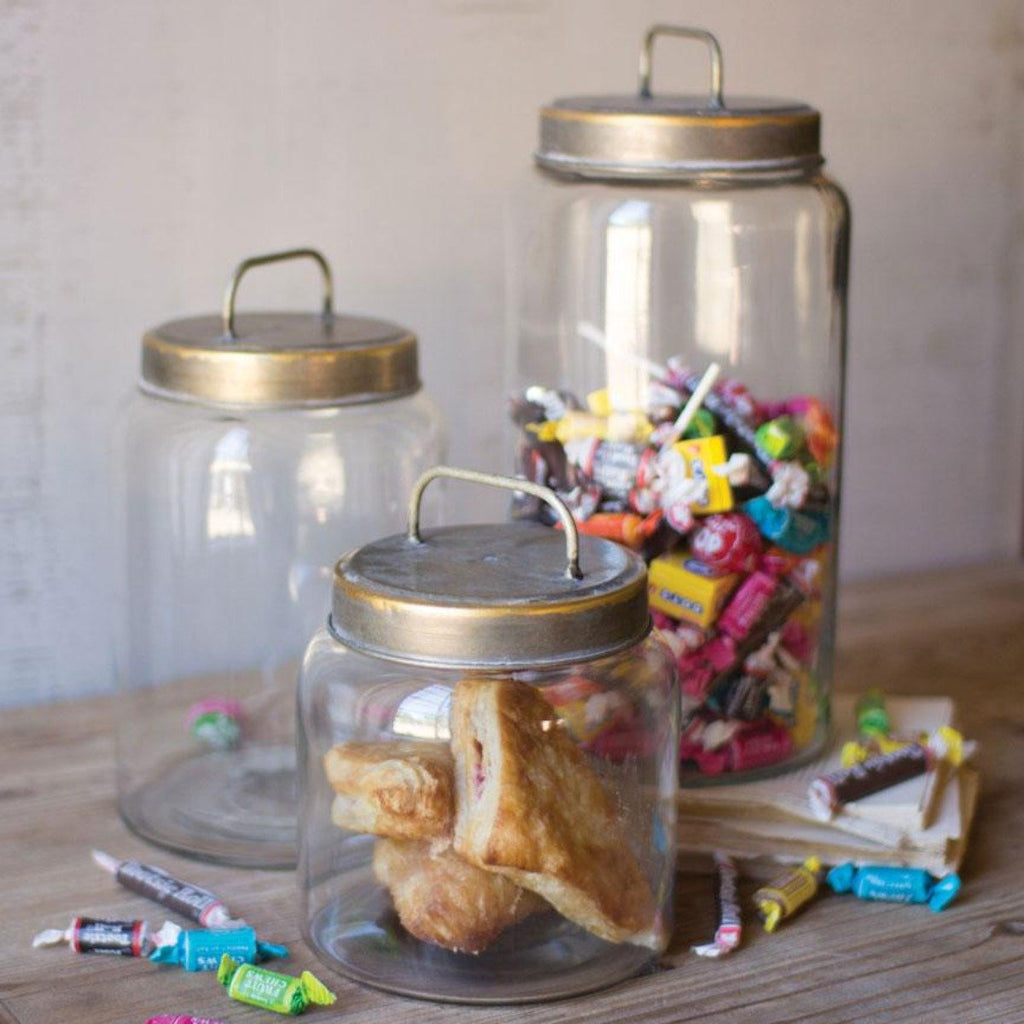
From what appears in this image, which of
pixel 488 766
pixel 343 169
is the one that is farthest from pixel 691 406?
pixel 343 169

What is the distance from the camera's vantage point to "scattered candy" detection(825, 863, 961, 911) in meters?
1.05

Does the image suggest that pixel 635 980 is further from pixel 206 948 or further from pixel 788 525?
pixel 788 525

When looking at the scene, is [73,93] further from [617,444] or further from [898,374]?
[898,374]

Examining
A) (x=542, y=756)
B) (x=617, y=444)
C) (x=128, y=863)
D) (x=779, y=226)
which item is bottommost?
(x=128, y=863)

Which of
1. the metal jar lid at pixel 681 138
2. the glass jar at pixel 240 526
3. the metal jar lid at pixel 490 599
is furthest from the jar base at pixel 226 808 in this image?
the metal jar lid at pixel 681 138

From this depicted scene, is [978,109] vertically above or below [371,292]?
above

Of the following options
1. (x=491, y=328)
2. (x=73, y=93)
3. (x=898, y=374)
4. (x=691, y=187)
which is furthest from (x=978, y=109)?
(x=73, y=93)

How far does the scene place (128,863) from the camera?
1.08 m

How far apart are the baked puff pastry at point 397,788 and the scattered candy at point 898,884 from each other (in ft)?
0.96

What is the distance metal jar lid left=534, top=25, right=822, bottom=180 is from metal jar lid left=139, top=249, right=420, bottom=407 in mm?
171

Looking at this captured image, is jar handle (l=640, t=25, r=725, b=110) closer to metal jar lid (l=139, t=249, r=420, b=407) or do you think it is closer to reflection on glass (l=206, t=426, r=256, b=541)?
metal jar lid (l=139, t=249, r=420, b=407)

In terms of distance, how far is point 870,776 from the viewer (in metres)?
1.10

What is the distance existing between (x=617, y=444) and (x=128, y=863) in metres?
0.41

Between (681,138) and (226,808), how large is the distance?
54 cm
